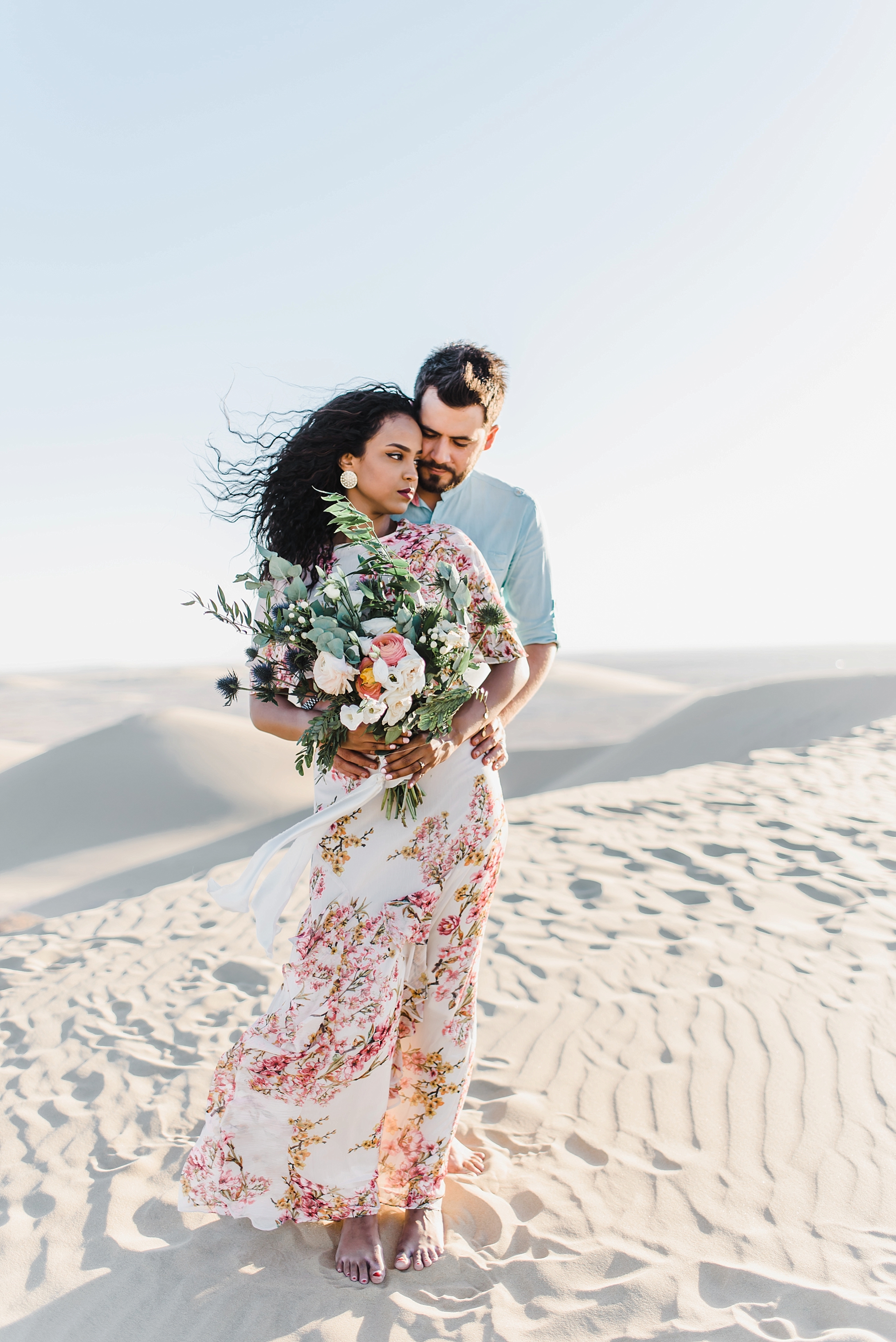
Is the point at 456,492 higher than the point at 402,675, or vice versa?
the point at 456,492

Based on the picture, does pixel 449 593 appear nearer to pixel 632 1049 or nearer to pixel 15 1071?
pixel 632 1049

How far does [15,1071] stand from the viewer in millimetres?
3844

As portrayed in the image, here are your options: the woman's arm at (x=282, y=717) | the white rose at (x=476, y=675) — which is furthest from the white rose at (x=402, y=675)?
the woman's arm at (x=282, y=717)

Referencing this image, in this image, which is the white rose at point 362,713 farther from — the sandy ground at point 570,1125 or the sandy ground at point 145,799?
the sandy ground at point 145,799

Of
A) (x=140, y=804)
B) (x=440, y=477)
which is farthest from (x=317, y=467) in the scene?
(x=140, y=804)

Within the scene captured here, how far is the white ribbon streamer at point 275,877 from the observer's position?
250 cm

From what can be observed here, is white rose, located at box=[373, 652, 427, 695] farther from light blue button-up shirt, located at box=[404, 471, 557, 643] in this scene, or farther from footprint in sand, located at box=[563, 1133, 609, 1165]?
footprint in sand, located at box=[563, 1133, 609, 1165]

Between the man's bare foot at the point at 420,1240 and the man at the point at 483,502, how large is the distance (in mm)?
1453

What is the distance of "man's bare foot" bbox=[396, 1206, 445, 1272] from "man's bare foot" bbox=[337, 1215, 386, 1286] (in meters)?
0.06

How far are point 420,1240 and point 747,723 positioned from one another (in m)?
10.9

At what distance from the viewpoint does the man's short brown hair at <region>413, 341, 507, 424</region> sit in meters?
2.51

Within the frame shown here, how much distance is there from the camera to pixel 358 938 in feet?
8.05

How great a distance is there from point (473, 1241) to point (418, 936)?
105 cm

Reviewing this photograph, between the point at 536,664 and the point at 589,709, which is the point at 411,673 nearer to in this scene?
the point at 536,664
